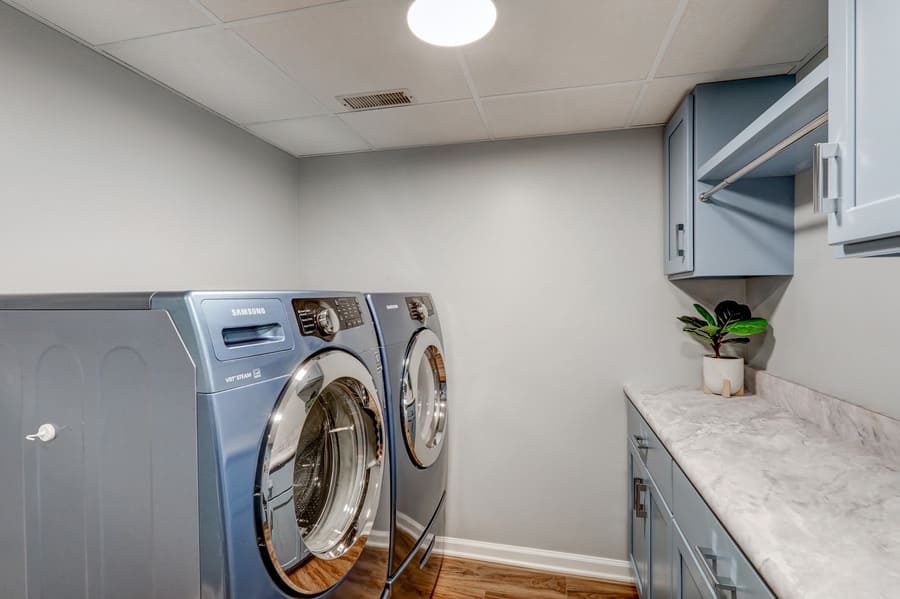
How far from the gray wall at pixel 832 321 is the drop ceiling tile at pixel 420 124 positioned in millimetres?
1400

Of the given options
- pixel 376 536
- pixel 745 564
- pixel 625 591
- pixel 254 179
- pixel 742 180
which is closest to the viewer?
pixel 745 564

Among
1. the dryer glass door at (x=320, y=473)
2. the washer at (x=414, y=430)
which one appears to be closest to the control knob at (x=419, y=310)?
the washer at (x=414, y=430)

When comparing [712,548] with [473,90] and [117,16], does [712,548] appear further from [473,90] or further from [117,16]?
[117,16]

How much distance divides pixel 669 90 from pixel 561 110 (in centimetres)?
44

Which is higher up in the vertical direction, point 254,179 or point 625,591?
point 254,179

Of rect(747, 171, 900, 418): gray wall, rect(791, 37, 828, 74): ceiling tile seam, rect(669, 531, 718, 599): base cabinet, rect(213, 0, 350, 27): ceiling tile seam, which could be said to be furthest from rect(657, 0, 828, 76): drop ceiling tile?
rect(669, 531, 718, 599): base cabinet

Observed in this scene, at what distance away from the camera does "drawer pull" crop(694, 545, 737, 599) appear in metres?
0.94

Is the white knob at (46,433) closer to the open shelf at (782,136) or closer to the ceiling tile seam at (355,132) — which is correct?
the ceiling tile seam at (355,132)

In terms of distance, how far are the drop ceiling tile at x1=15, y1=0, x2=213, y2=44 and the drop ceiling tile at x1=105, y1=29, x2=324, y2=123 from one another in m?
0.05

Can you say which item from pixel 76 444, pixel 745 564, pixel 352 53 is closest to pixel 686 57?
pixel 352 53

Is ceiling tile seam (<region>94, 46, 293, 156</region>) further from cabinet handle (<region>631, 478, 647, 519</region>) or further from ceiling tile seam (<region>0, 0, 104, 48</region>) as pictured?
cabinet handle (<region>631, 478, 647, 519</region>)

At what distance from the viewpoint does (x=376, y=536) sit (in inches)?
55.1

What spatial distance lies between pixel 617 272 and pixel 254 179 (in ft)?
6.45

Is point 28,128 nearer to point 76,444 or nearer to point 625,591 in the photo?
point 76,444
